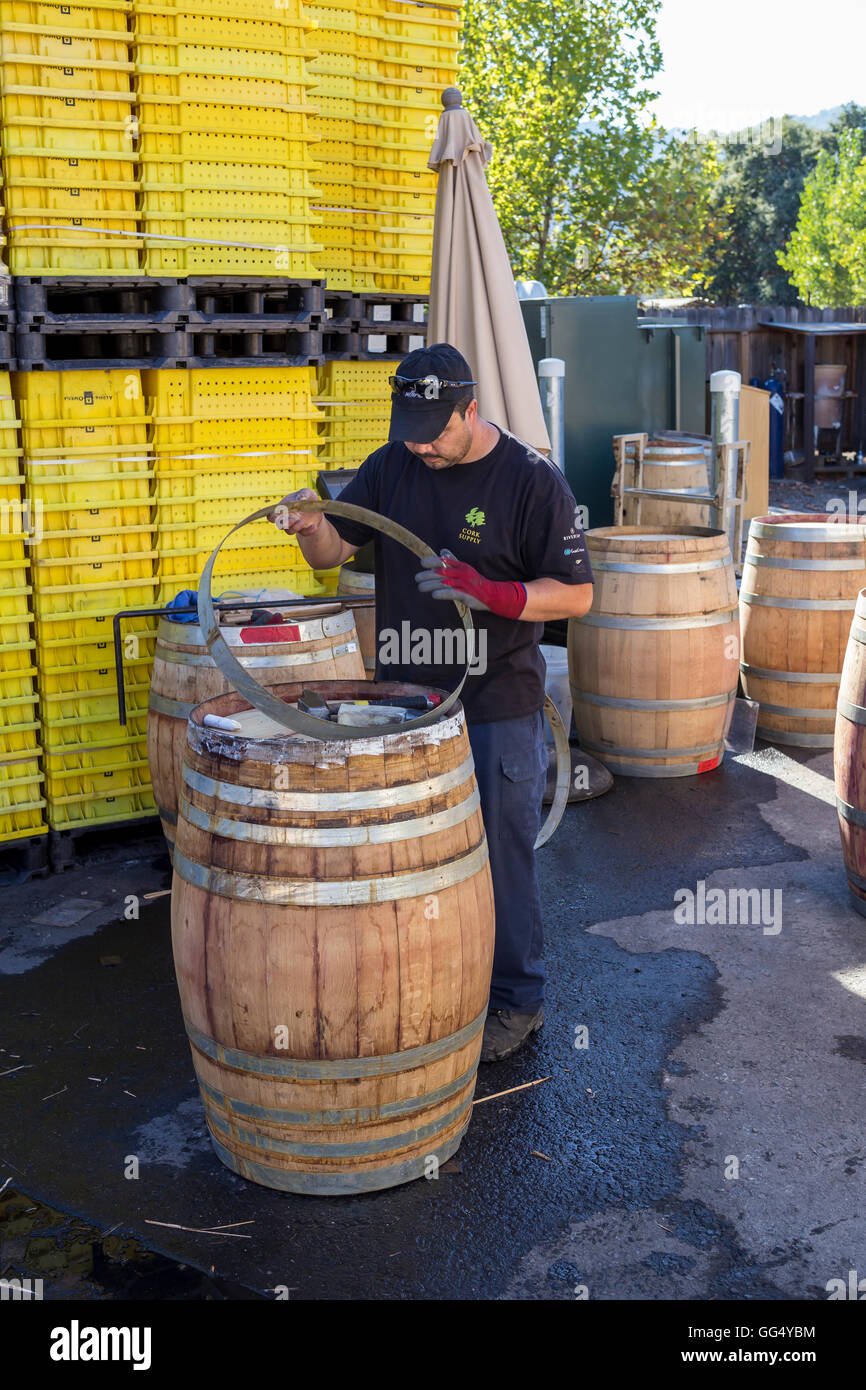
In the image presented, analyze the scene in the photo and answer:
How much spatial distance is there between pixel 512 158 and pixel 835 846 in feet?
72.0

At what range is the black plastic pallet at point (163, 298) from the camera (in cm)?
558

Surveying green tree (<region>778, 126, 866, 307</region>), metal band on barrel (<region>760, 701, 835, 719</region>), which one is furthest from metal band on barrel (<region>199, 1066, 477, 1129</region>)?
green tree (<region>778, 126, 866, 307</region>)

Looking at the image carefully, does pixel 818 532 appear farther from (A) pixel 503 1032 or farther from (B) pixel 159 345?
(A) pixel 503 1032

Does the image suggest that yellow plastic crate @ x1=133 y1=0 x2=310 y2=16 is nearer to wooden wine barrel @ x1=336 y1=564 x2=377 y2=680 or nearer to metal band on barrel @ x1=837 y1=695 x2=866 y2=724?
Result: wooden wine barrel @ x1=336 y1=564 x2=377 y2=680

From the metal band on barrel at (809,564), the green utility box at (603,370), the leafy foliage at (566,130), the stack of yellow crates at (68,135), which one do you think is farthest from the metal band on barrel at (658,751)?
the leafy foliage at (566,130)

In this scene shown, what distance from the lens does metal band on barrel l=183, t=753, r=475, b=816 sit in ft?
10.8

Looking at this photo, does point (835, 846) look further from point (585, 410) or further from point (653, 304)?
point (653, 304)

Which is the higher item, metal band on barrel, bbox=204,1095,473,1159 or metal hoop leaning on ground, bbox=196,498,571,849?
metal hoop leaning on ground, bbox=196,498,571,849

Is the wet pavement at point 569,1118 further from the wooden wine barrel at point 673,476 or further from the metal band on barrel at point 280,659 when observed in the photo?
the wooden wine barrel at point 673,476

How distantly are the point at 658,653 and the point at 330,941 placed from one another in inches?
161

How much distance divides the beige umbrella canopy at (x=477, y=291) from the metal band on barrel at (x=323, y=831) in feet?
11.2

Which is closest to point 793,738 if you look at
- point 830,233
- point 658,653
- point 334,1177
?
point 658,653

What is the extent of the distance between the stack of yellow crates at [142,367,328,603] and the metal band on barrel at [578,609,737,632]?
66.0 inches

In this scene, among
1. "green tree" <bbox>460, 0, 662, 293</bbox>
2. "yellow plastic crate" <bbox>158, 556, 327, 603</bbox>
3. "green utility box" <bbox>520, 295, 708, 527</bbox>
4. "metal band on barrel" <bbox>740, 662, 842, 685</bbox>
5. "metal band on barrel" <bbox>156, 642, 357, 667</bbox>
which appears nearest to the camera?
"metal band on barrel" <bbox>156, 642, 357, 667</bbox>
